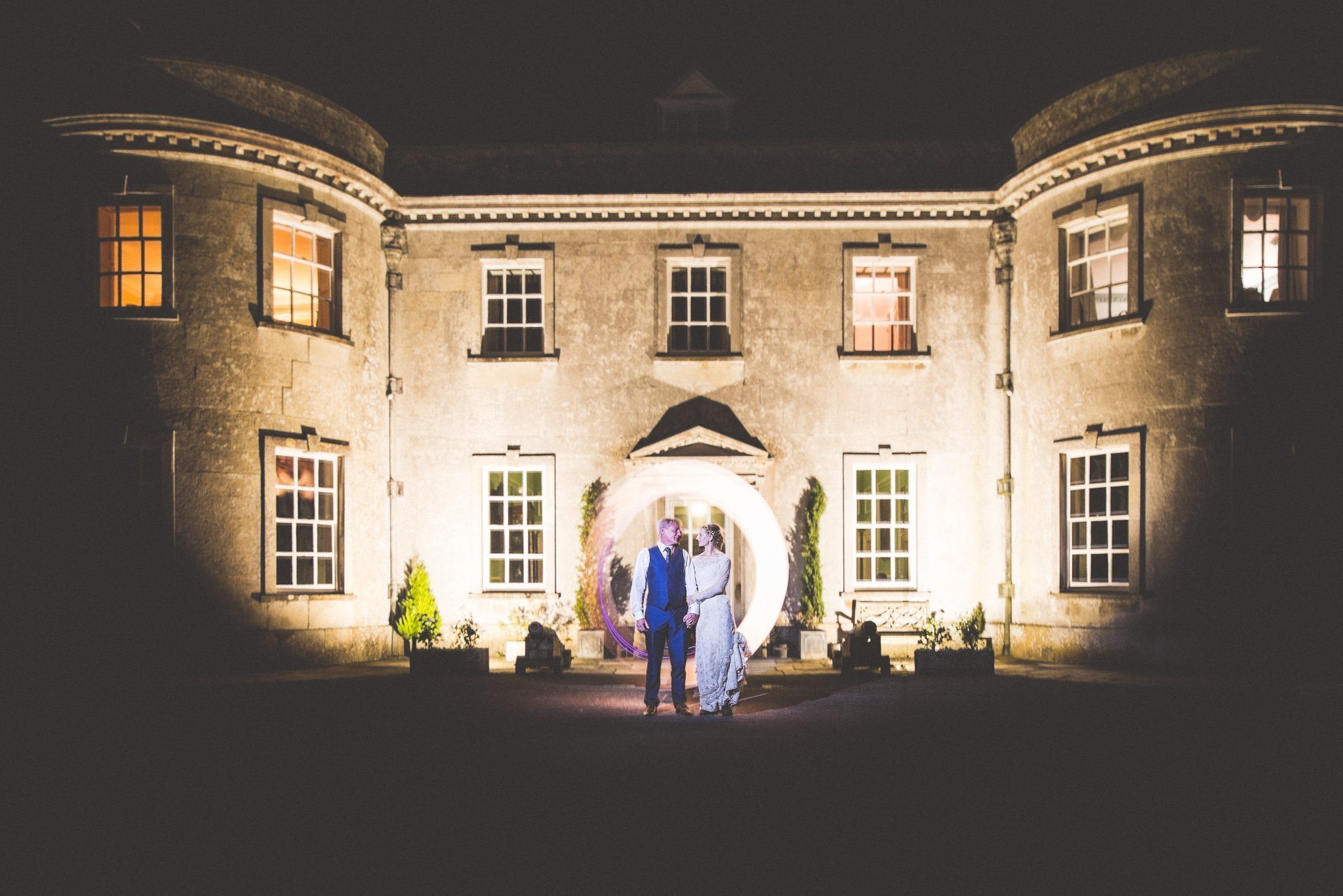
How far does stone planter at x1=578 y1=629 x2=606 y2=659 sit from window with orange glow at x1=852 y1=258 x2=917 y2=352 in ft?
20.7

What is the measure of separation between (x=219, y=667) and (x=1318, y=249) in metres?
16.0

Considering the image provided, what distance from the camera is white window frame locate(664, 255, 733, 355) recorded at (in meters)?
16.5

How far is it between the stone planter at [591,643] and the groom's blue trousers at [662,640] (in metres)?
5.89

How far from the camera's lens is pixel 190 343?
13820 millimetres

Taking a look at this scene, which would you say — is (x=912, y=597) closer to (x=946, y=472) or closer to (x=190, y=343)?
(x=946, y=472)

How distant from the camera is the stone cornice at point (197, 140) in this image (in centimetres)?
1361

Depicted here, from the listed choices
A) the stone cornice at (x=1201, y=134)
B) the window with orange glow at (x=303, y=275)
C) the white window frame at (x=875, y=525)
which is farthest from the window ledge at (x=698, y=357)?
the stone cornice at (x=1201, y=134)

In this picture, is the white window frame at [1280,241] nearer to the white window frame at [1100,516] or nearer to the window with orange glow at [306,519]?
the white window frame at [1100,516]

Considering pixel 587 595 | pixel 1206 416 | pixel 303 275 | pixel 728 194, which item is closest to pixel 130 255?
pixel 303 275

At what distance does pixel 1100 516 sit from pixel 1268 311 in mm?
3564

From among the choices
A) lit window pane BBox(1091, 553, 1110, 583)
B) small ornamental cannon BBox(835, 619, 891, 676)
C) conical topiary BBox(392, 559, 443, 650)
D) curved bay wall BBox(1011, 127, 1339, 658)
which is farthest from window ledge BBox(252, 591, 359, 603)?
lit window pane BBox(1091, 553, 1110, 583)

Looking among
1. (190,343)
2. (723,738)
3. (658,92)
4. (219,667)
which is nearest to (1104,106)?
(658,92)

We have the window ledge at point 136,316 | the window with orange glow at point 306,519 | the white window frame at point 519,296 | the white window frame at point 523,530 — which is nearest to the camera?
the window ledge at point 136,316

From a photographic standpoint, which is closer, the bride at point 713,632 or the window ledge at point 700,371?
the bride at point 713,632
